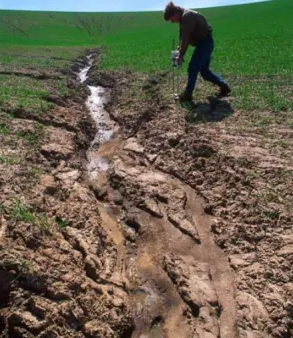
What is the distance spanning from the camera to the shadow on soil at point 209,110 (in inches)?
412

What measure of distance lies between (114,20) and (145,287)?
81.2 meters

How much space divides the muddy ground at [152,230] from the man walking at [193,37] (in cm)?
108

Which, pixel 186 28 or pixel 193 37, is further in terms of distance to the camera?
pixel 193 37

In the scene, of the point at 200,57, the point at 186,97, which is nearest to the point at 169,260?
the point at 186,97

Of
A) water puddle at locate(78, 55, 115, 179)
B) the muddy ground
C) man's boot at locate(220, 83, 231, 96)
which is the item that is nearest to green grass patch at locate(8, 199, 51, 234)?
the muddy ground

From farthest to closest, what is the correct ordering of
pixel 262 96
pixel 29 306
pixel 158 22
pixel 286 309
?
1. pixel 158 22
2. pixel 262 96
3. pixel 286 309
4. pixel 29 306

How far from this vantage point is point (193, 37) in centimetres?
1110

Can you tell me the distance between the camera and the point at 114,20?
8131cm

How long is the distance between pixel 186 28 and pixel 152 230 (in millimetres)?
5761

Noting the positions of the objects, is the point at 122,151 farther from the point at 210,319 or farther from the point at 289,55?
the point at 289,55

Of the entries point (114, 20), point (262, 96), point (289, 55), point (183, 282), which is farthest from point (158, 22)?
point (183, 282)

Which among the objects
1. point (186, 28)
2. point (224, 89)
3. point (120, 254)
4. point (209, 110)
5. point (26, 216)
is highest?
point (186, 28)

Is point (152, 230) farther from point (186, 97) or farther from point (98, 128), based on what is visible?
point (98, 128)

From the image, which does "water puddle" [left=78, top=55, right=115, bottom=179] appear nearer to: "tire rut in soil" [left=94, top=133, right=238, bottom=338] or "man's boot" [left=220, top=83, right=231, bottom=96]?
"tire rut in soil" [left=94, top=133, right=238, bottom=338]
